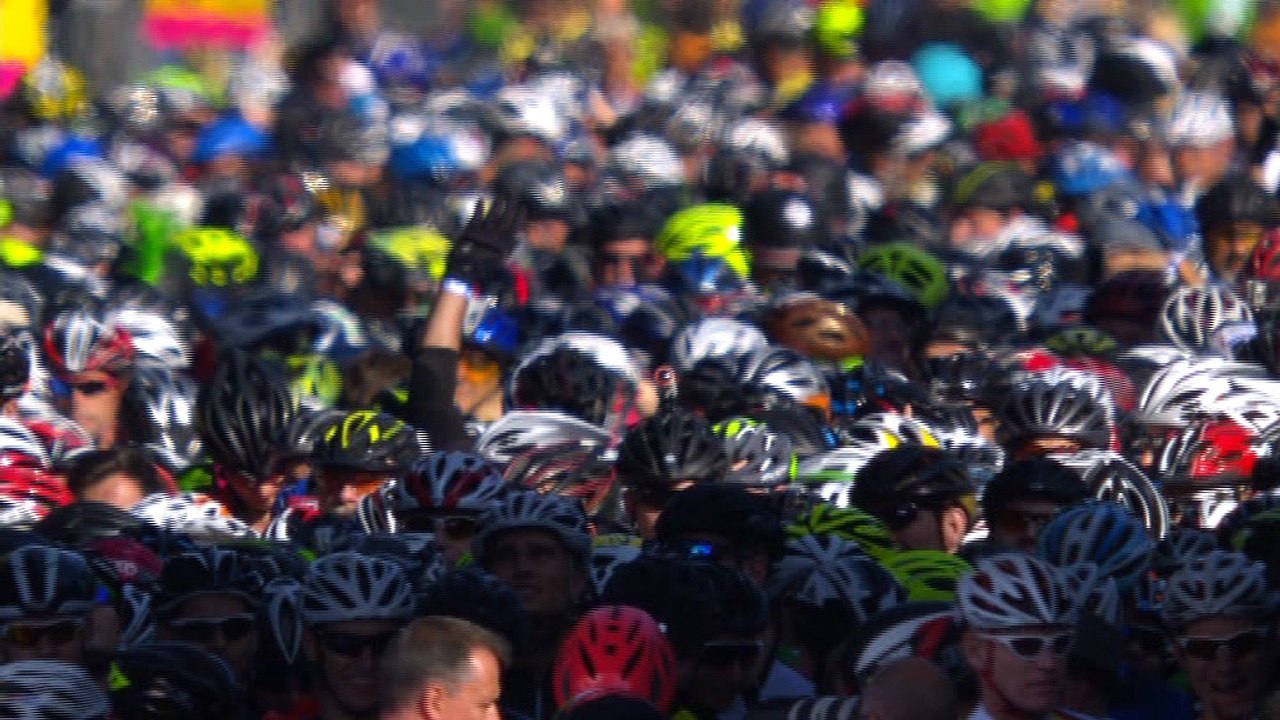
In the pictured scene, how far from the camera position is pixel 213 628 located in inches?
371

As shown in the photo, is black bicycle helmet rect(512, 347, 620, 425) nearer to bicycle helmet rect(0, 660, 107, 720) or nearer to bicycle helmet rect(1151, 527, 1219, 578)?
bicycle helmet rect(1151, 527, 1219, 578)

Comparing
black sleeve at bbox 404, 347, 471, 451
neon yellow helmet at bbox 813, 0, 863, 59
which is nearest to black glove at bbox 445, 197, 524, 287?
black sleeve at bbox 404, 347, 471, 451

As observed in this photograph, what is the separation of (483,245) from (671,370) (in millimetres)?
1432

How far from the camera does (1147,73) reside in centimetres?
2397

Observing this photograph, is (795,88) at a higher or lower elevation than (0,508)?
lower

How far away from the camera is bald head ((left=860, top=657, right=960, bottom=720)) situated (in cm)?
752

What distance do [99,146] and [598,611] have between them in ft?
55.4

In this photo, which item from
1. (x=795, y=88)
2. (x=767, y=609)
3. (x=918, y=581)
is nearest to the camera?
(x=767, y=609)

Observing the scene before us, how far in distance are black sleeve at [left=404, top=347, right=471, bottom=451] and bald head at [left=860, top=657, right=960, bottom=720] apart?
545 centimetres

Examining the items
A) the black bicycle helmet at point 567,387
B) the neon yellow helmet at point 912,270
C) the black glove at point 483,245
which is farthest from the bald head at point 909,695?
the neon yellow helmet at point 912,270

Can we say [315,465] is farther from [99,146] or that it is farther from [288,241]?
[99,146]

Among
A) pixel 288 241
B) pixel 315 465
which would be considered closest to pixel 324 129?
pixel 288 241

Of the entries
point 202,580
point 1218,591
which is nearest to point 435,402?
point 202,580

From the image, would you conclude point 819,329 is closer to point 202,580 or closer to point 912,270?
point 912,270
